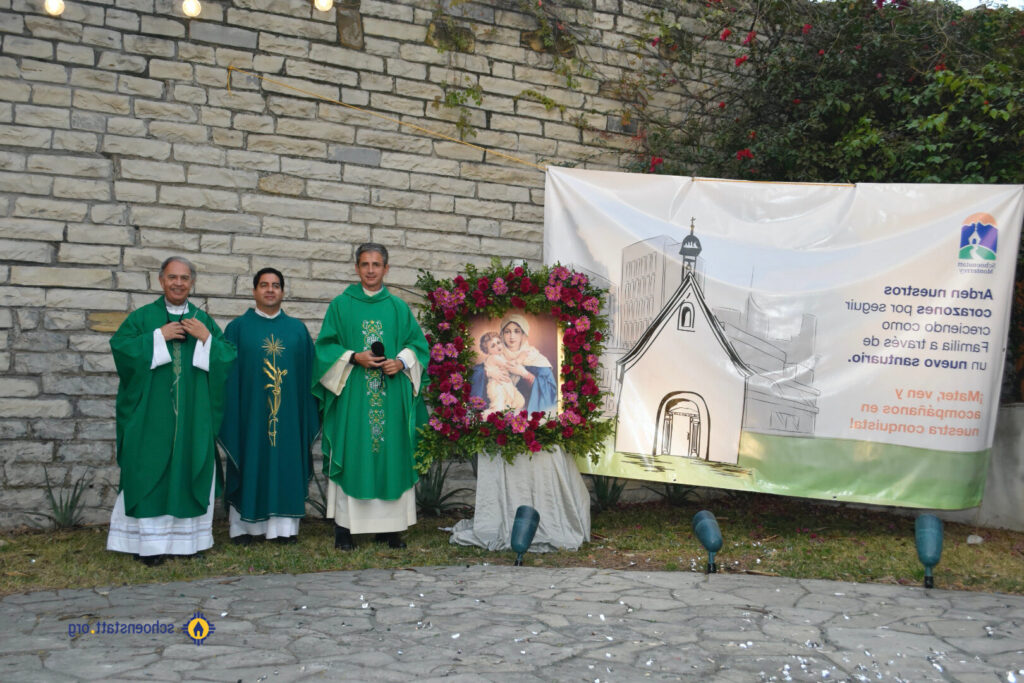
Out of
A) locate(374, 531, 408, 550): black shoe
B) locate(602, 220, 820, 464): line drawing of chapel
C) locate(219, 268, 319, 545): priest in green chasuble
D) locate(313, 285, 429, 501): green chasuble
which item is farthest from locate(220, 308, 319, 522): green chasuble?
locate(602, 220, 820, 464): line drawing of chapel

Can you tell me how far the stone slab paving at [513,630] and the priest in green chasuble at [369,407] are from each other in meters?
0.68

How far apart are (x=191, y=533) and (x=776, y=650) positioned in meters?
3.44

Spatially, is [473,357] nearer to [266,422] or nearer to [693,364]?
[266,422]

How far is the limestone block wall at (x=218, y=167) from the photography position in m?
6.27

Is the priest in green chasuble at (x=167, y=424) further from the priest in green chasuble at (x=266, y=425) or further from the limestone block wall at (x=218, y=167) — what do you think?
the limestone block wall at (x=218, y=167)

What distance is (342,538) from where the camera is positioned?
5895 mm

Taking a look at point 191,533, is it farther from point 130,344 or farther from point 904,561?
point 904,561

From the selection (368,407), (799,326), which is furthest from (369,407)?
(799,326)

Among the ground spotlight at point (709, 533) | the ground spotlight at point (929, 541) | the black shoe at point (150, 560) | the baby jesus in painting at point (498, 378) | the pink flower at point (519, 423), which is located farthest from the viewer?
the baby jesus in painting at point (498, 378)

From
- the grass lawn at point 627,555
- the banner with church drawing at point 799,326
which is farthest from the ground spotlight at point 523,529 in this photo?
the banner with church drawing at point 799,326

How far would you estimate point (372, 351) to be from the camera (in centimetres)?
578

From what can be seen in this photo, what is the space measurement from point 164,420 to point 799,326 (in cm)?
405

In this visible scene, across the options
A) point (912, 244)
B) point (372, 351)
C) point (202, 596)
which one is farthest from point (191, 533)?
point (912, 244)

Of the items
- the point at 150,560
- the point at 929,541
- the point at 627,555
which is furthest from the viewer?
the point at 627,555
